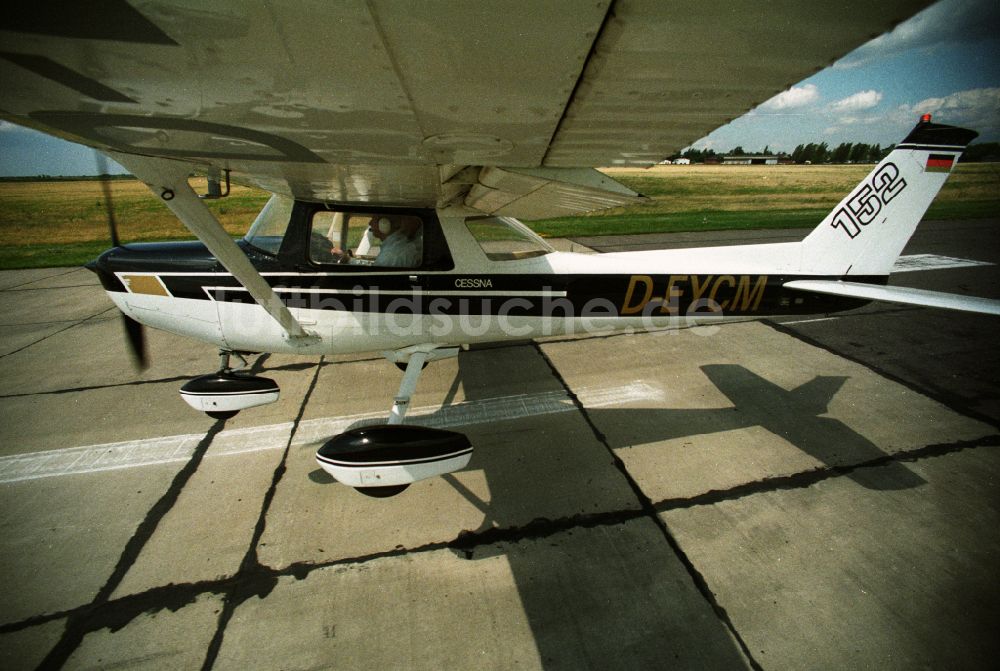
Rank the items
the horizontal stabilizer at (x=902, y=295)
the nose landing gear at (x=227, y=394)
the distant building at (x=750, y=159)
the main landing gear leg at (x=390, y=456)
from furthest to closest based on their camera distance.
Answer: the distant building at (x=750, y=159), the nose landing gear at (x=227, y=394), the horizontal stabilizer at (x=902, y=295), the main landing gear leg at (x=390, y=456)

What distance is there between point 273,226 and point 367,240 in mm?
878

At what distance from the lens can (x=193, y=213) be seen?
93.0 inches

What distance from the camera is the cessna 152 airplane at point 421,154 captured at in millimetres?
979

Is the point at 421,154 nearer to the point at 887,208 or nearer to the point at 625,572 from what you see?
the point at 625,572

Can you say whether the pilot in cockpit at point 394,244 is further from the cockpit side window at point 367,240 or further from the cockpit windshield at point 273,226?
the cockpit windshield at point 273,226

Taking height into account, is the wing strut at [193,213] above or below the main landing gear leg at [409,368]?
above

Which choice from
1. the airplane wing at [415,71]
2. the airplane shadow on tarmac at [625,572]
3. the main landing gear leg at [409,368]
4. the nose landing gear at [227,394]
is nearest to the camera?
the airplane wing at [415,71]

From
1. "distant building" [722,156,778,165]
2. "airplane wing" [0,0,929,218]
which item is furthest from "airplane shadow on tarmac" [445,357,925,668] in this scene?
"distant building" [722,156,778,165]

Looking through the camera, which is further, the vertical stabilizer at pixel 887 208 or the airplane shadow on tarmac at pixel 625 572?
the vertical stabilizer at pixel 887 208

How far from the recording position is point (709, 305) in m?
4.07

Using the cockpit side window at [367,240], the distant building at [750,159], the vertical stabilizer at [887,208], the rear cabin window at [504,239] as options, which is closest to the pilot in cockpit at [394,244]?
the cockpit side window at [367,240]

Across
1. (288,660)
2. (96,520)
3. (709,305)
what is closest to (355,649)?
(288,660)

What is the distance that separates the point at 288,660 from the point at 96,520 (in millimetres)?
2134

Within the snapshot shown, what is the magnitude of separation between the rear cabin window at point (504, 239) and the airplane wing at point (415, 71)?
5.86 feet
